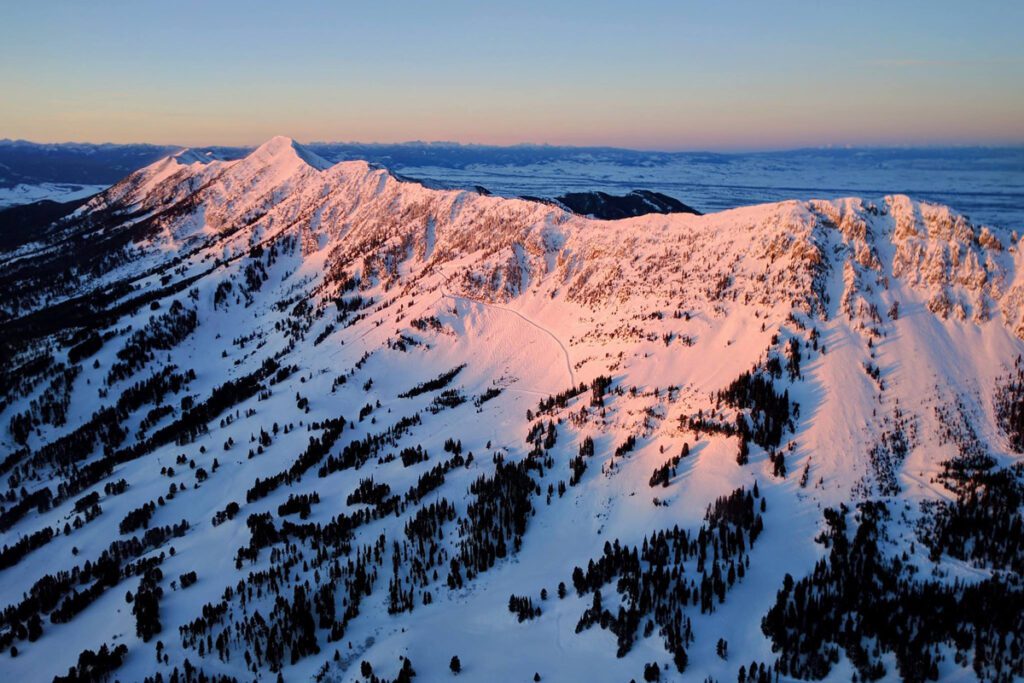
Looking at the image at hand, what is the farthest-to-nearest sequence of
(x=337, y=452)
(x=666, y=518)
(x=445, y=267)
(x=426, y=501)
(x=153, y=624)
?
(x=445, y=267)
(x=337, y=452)
(x=426, y=501)
(x=666, y=518)
(x=153, y=624)

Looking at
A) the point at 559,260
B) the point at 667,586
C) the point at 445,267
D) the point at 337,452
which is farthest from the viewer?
the point at 445,267

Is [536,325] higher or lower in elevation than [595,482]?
higher

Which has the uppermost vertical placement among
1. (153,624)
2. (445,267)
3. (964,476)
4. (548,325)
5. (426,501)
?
(445,267)

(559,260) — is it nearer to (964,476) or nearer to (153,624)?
(964,476)

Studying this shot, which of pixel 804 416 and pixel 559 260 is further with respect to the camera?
pixel 559 260

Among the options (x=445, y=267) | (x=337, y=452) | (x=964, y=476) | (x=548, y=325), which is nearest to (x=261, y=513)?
(x=337, y=452)

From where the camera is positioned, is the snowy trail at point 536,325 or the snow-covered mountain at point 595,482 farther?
the snowy trail at point 536,325

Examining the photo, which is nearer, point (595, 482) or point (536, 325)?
point (595, 482)

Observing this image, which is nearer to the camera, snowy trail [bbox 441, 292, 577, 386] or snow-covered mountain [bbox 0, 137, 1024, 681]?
snow-covered mountain [bbox 0, 137, 1024, 681]
